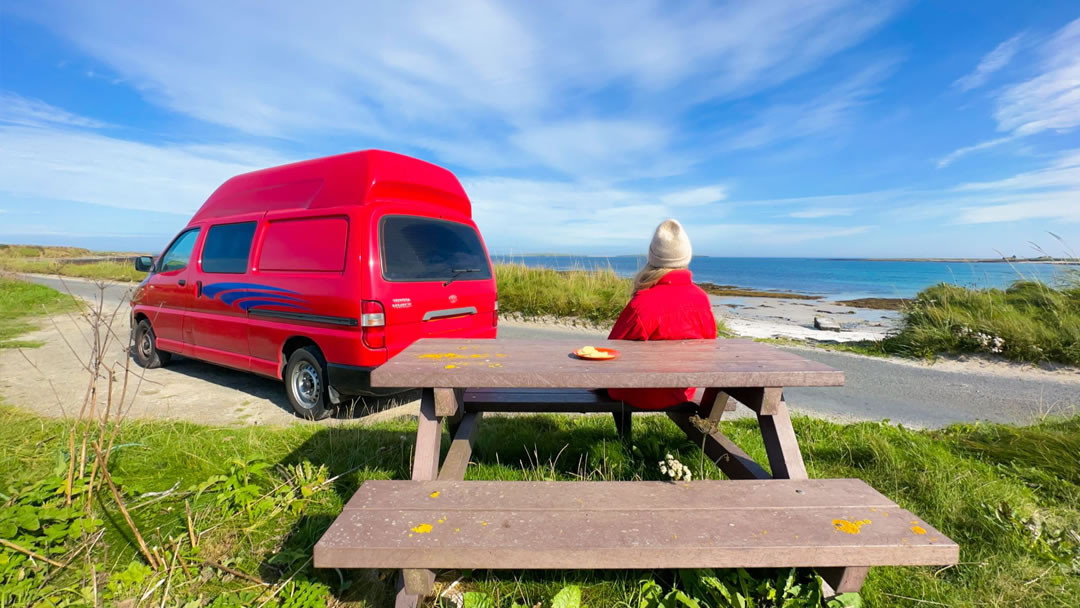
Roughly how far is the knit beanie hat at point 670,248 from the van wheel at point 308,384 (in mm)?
3029

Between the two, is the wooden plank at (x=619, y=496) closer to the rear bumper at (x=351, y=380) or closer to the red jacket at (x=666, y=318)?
the red jacket at (x=666, y=318)

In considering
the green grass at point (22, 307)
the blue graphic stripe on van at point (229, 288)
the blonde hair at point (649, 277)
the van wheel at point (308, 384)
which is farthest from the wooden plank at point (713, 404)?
the green grass at point (22, 307)

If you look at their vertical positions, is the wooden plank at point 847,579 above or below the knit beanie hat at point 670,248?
below

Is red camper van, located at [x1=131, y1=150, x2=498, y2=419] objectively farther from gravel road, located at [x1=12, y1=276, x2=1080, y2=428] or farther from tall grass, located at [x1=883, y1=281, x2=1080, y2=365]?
tall grass, located at [x1=883, y1=281, x2=1080, y2=365]

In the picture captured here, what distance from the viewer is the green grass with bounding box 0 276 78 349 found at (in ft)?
24.8

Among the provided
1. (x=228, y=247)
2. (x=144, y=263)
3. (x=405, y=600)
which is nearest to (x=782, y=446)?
(x=405, y=600)

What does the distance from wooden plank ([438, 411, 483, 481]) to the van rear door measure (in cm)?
133

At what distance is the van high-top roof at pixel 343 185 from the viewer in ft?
13.0

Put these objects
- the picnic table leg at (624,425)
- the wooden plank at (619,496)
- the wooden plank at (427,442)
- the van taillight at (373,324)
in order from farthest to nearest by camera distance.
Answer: the van taillight at (373,324), the picnic table leg at (624,425), the wooden plank at (427,442), the wooden plank at (619,496)

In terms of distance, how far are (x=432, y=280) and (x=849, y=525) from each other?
3.42m

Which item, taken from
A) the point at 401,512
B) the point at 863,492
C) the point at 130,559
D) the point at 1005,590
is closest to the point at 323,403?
the point at 130,559

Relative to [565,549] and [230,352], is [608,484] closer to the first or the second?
[565,549]

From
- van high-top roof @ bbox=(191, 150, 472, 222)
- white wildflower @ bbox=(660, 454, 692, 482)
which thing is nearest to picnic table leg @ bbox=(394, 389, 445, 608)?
white wildflower @ bbox=(660, 454, 692, 482)

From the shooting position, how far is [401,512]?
1.59 m
